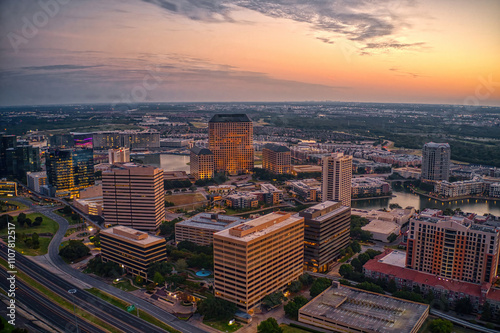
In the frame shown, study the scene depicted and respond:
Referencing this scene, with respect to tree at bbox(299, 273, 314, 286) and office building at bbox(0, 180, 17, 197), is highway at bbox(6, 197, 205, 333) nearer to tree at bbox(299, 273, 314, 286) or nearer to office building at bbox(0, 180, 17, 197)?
tree at bbox(299, 273, 314, 286)

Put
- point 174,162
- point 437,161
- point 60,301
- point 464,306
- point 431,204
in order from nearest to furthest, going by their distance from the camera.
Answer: point 464,306 → point 60,301 → point 431,204 → point 437,161 → point 174,162

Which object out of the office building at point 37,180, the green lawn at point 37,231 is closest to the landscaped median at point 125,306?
the green lawn at point 37,231

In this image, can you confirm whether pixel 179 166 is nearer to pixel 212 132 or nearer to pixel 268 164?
pixel 212 132

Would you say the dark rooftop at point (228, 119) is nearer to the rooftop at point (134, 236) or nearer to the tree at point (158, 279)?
the rooftop at point (134, 236)

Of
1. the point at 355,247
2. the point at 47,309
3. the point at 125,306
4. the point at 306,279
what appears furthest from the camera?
the point at 355,247

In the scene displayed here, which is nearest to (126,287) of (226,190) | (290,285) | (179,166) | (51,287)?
(51,287)

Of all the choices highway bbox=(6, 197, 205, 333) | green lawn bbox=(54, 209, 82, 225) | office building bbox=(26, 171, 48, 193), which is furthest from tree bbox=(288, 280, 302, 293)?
office building bbox=(26, 171, 48, 193)

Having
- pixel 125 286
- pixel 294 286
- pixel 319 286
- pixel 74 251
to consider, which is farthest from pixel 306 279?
pixel 74 251

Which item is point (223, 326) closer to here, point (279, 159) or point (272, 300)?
point (272, 300)
